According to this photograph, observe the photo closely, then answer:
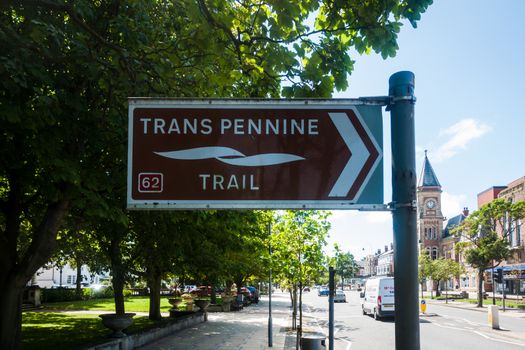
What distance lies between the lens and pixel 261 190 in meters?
2.43

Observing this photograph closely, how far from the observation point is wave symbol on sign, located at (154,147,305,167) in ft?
8.05

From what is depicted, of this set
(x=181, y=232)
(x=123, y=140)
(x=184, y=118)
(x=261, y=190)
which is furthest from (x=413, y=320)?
(x=181, y=232)

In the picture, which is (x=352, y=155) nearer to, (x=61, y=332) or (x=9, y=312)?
(x=9, y=312)

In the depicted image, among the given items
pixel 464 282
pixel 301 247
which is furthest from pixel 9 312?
pixel 464 282

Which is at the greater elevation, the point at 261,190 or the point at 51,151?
the point at 51,151

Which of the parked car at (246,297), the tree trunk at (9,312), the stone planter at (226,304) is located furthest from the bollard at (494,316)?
the parked car at (246,297)

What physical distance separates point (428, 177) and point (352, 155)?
91.7m

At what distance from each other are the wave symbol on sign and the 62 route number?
0.37 ft

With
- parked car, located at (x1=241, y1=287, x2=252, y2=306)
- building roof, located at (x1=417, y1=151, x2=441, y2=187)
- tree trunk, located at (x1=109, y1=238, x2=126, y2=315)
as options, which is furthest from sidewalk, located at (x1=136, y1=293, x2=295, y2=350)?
building roof, located at (x1=417, y1=151, x2=441, y2=187)

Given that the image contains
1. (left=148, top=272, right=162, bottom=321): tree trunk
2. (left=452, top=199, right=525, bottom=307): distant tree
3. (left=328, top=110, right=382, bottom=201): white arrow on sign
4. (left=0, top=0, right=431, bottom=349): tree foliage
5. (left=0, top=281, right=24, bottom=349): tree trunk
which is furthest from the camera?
(left=452, top=199, right=525, bottom=307): distant tree

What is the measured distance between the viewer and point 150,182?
2471 mm

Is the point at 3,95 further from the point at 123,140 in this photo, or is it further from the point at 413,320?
the point at 413,320

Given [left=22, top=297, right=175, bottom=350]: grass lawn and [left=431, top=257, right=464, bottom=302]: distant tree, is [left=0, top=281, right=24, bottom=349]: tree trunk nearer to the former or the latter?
[left=22, top=297, right=175, bottom=350]: grass lawn

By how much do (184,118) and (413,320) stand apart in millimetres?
1469
